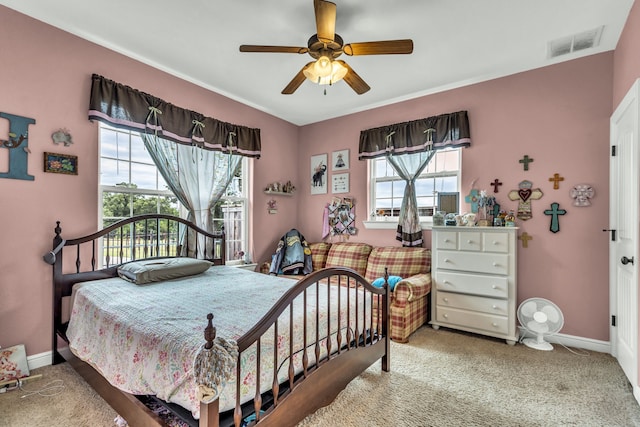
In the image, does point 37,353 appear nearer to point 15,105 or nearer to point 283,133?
point 15,105

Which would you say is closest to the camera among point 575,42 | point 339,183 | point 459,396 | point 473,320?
point 459,396

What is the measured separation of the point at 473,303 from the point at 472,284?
0.20 m

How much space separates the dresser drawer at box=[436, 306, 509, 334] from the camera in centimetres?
305

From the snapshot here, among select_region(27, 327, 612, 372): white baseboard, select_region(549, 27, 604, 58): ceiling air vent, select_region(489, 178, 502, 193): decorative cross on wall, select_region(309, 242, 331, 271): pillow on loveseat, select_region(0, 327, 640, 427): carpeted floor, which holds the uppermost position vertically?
select_region(549, 27, 604, 58): ceiling air vent

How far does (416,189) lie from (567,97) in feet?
5.75

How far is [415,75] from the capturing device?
3412mm

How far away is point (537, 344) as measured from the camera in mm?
2961

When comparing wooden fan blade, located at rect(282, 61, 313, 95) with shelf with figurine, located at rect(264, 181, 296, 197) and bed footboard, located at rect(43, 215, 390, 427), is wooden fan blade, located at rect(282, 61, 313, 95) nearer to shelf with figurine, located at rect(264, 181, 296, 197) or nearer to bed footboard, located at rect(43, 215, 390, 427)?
bed footboard, located at rect(43, 215, 390, 427)

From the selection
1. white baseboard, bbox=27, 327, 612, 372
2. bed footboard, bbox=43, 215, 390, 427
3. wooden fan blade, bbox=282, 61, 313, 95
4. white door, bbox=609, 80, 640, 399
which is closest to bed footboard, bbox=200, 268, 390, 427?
bed footboard, bbox=43, 215, 390, 427

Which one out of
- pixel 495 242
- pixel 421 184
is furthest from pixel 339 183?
pixel 495 242

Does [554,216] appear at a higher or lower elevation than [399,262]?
higher

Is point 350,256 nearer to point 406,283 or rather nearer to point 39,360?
point 406,283

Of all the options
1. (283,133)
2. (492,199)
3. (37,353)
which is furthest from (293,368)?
(283,133)

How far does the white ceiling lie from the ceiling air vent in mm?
53
